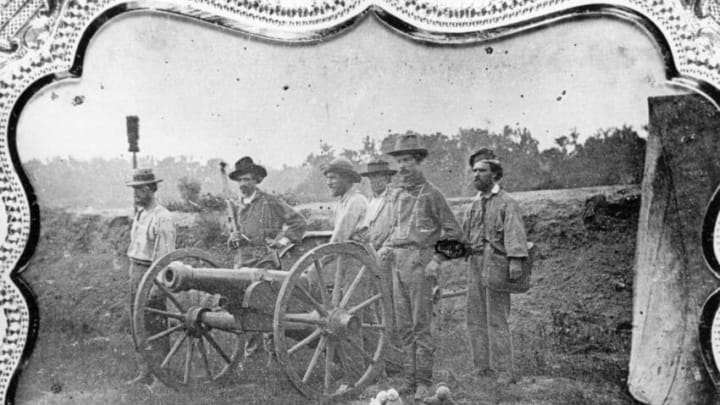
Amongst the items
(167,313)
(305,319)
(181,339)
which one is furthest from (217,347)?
(305,319)

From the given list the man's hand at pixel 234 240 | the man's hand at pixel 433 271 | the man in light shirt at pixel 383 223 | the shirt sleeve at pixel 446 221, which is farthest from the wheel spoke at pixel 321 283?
the shirt sleeve at pixel 446 221

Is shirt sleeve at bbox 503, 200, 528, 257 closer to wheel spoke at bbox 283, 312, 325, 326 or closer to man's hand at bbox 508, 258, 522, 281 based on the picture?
man's hand at bbox 508, 258, 522, 281

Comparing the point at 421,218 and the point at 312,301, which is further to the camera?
the point at 421,218

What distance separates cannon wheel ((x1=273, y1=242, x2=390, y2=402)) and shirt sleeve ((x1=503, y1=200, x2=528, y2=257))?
65cm

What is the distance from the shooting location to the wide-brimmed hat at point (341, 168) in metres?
4.47

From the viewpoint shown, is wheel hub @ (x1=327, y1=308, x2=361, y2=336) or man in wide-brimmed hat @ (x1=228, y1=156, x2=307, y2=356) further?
man in wide-brimmed hat @ (x1=228, y1=156, x2=307, y2=356)

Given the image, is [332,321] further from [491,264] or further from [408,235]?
[491,264]

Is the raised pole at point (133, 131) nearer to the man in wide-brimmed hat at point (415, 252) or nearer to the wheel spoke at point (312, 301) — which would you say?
the wheel spoke at point (312, 301)

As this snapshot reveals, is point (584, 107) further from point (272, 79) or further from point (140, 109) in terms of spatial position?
point (140, 109)

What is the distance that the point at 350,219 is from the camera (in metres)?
4.48

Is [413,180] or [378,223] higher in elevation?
[413,180]

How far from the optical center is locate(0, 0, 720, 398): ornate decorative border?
4.32 metres

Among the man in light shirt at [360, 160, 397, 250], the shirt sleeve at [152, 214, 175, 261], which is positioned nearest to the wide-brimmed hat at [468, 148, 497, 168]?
the man in light shirt at [360, 160, 397, 250]

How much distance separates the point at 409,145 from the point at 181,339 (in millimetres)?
1483
